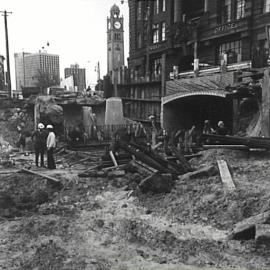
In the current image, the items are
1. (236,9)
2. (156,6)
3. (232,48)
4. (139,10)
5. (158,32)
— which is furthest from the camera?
(139,10)

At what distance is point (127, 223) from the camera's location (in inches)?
307

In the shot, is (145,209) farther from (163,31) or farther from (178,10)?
(163,31)

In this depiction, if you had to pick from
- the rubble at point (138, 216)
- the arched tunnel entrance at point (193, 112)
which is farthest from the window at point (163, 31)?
the rubble at point (138, 216)

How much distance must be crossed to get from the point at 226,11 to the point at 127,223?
26398mm

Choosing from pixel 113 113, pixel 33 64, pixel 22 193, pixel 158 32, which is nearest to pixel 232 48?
pixel 113 113

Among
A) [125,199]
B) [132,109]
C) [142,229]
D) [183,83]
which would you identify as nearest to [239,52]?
[183,83]

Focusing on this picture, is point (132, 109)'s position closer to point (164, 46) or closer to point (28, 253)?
point (164, 46)

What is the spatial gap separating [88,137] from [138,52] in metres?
26.3

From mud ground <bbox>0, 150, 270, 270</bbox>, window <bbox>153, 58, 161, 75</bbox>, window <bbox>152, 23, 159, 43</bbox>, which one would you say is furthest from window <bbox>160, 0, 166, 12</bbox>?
mud ground <bbox>0, 150, 270, 270</bbox>

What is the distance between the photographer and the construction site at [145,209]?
20.1 ft

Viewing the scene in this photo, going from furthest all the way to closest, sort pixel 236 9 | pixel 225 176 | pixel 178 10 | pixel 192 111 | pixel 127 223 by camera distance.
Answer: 1. pixel 178 10
2. pixel 236 9
3. pixel 192 111
4. pixel 225 176
5. pixel 127 223

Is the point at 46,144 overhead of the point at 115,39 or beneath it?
beneath

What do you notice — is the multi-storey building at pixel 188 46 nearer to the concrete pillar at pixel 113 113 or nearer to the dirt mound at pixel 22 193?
the concrete pillar at pixel 113 113

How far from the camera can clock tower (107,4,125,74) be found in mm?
95750
